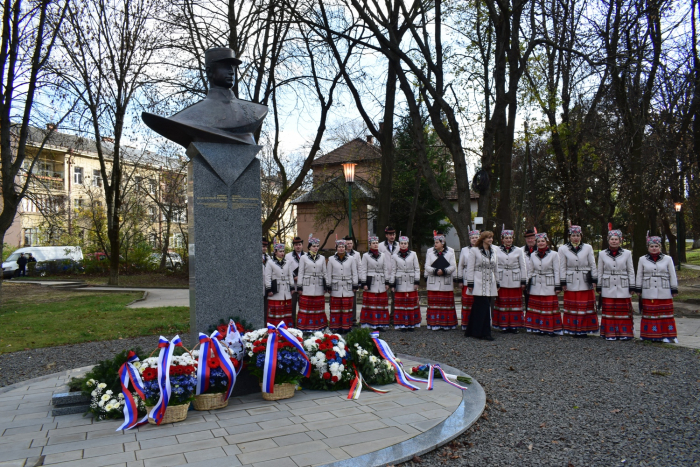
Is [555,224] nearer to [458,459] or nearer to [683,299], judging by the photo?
[683,299]

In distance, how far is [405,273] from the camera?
11164 mm

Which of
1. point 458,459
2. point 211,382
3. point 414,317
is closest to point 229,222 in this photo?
point 211,382

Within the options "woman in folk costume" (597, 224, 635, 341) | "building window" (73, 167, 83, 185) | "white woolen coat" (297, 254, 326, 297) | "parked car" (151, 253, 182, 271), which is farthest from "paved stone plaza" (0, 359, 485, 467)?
"building window" (73, 167, 83, 185)

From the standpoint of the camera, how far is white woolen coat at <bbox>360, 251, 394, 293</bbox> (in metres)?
11.1

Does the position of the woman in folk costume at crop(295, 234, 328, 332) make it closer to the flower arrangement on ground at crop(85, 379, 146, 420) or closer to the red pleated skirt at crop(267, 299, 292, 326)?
the red pleated skirt at crop(267, 299, 292, 326)

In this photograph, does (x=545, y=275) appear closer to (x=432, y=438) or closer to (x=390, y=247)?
(x=390, y=247)

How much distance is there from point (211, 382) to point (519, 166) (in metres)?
29.0

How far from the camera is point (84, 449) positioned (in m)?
4.38

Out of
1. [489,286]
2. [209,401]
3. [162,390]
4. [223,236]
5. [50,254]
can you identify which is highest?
[223,236]

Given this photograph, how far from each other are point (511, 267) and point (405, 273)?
7.07ft

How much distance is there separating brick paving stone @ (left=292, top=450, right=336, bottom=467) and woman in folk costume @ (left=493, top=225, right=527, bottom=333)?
Answer: 7.16 metres

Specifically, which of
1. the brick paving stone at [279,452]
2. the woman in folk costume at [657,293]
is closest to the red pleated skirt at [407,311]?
the woman in folk costume at [657,293]

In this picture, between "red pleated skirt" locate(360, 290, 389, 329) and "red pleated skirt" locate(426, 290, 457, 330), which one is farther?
"red pleated skirt" locate(360, 290, 389, 329)

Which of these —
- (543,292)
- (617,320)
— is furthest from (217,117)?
(617,320)
